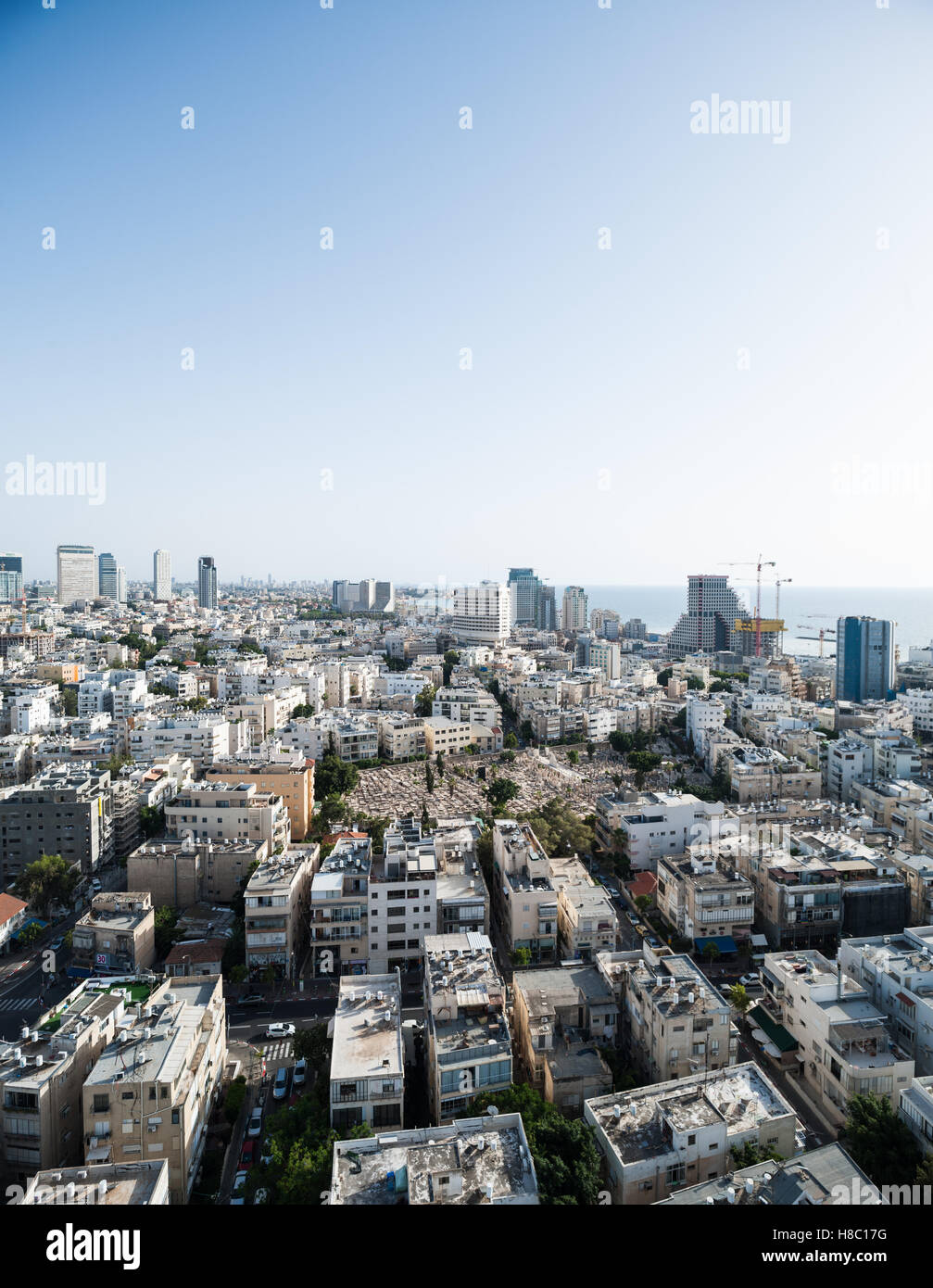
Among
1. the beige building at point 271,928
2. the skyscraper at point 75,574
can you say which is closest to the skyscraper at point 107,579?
the skyscraper at point 75,574

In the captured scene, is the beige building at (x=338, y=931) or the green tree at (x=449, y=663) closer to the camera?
the beige building at (x=338, y=931)

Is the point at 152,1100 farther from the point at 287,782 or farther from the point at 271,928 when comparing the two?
the point at 287,782

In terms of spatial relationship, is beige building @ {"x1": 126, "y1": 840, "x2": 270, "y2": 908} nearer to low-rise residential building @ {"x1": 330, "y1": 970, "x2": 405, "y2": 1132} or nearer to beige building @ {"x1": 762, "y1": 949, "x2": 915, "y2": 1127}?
low-rise residential building @ {"x1": 330, "y1": 970, "x2": 405, "y2": 1132}

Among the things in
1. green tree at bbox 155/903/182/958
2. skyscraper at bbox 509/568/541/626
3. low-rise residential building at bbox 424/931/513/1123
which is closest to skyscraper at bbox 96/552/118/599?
skyscraper at bbox 509/568/541/626

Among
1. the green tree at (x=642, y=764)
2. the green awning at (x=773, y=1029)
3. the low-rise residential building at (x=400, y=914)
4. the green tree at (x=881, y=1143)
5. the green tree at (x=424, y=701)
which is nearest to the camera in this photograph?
the green tree at (x=881, y=1143)

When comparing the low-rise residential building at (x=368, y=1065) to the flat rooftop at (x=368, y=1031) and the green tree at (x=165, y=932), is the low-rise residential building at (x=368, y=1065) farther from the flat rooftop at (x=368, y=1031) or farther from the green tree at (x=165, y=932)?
the green tree at (x=165, y=932)
